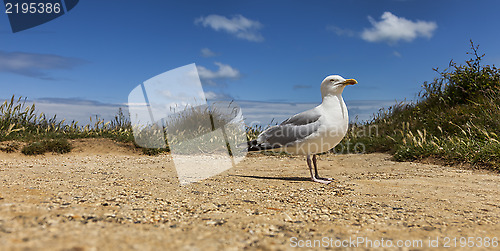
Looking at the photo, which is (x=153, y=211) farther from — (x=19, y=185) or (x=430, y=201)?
(x=430, y=201)

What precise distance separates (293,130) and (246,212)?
245 centimetres

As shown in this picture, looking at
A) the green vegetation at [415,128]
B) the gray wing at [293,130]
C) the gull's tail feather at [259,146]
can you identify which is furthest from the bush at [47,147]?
the gray wing at [293,130]

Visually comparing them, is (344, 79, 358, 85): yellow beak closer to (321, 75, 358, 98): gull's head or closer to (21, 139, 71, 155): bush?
(321, 75, 358, 98): gull's head

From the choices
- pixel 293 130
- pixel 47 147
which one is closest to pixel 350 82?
pixel 293 130

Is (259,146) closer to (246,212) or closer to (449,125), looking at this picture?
(246,212)

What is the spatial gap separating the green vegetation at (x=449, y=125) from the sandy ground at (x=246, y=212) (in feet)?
4.28

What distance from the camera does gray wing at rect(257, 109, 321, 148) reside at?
5105 millimetres

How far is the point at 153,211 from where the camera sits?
3.00 metres

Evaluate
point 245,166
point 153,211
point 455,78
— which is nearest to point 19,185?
point 153,211

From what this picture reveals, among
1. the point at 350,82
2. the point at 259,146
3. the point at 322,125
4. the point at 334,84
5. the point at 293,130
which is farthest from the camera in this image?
the point at 259,146

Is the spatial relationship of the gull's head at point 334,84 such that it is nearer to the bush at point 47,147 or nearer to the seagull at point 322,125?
the seagull at point 322,125

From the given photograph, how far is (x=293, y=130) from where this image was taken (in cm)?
532

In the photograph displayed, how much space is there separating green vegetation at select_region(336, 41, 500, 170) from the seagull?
327 centimetres

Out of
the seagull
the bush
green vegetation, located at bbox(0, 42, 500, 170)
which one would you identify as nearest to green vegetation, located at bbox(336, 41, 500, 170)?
green vegetation, located at bbox(0, 42, 500, 170)
